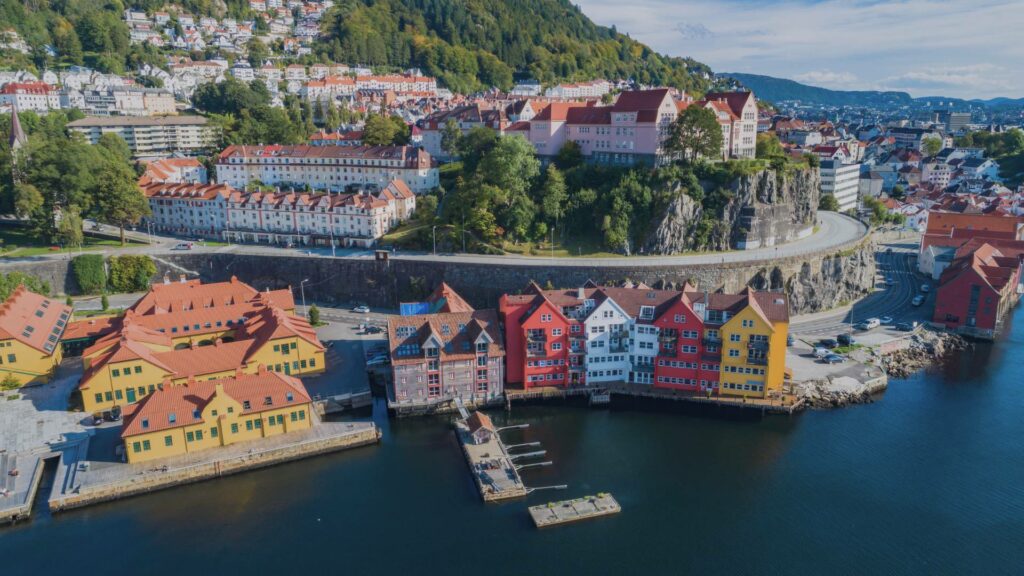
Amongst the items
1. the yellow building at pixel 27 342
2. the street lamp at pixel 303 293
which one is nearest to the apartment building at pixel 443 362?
the street lamp at pixel 303 293

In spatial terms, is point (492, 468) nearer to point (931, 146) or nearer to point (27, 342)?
point (27, 342)

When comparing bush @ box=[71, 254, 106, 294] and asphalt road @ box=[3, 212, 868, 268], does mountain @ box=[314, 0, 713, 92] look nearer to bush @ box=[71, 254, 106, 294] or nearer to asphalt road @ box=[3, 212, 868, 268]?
asphalt road @ box=[3, 212, 868, 268]

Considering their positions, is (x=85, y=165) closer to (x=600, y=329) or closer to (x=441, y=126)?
(x=441, y=126)

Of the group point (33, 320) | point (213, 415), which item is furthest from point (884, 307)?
point (33, 320)

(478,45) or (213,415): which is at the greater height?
(478,45)

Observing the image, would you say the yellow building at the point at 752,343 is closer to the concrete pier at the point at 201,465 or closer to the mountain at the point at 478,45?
the concrete pier at the point at 201,465

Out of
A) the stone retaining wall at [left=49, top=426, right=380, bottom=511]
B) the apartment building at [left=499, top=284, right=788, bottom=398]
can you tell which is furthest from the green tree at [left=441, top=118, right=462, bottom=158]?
the stone retaining wall at [left=49, top=426, right=380, bottom=511]
